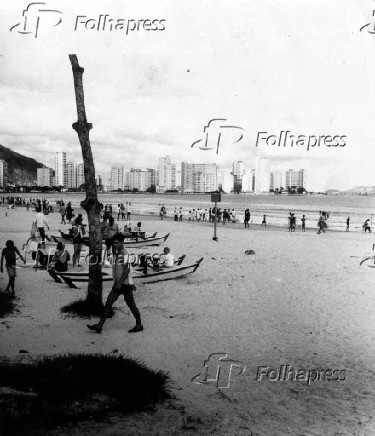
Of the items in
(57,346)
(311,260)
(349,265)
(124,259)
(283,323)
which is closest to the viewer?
(57,346)

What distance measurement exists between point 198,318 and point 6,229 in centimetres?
1890

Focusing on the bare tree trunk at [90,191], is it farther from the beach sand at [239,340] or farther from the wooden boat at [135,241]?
the wooden boat at [135,241]

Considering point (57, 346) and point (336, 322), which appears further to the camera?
point (336, 322)

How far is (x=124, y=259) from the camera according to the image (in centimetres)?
682

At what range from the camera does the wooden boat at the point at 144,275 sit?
388 inches

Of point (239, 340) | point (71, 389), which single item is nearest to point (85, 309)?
point (239, 340)

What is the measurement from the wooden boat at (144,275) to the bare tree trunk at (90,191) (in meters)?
1.71

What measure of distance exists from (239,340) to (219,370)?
1.57 metres

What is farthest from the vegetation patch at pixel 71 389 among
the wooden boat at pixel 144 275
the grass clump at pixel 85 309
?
the wooden boat at pixel 144 275

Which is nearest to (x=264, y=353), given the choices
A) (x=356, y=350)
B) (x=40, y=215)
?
(x=356, y=350)

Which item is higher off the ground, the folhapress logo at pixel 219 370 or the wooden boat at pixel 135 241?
the wooden boat at pixel 135 241

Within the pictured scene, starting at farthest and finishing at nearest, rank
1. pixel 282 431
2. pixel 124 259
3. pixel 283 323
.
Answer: pixel 283 323 < pixel 124 259 < pixel 282 431

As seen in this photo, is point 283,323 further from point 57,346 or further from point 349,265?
point 349,265

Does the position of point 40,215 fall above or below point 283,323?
above
